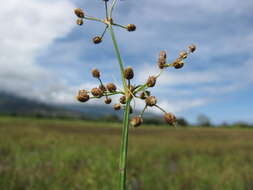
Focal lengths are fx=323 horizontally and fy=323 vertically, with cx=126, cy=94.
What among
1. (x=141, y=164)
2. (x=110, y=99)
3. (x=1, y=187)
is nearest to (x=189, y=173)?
(x=141, y=164)

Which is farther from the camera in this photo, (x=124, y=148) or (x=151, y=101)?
(x=151, y=101)

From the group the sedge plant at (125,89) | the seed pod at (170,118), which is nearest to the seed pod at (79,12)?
the sedge plant at (125,89)

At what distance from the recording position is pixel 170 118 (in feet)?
3.48

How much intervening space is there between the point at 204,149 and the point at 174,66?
68.9 ft

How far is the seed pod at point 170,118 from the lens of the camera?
1053mm

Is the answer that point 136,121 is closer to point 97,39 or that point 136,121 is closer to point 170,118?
point 170,118

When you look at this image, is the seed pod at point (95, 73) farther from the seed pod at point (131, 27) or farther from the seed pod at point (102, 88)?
the seed pod at point (131, 27)

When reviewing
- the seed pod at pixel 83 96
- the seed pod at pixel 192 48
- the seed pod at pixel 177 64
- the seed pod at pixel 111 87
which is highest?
the seed pod at pixel 192 48

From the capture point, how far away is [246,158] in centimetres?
1702

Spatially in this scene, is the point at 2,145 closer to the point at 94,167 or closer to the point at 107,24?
the point at 94,167

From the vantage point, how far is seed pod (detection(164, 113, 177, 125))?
3.45 ft

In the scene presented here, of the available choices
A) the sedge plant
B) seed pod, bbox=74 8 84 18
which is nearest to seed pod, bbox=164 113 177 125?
the sedge plant

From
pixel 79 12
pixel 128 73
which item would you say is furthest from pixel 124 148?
pixel 79 12

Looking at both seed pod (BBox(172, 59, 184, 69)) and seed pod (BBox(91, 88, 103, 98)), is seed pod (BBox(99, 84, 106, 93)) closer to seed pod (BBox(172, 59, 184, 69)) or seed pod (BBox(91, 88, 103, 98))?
seed pod (BBox(91, 88, 103, 98))
